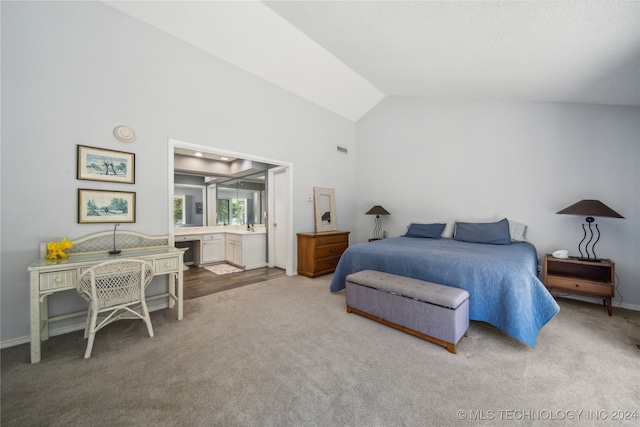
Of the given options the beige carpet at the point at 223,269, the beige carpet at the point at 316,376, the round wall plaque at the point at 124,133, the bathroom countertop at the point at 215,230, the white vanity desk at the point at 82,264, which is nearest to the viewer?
the beige carpet at the point at 316,376

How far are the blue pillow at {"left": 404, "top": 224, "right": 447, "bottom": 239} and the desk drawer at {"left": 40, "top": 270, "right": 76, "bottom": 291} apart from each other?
4468mm

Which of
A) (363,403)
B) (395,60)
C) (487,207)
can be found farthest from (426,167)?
(363,403)

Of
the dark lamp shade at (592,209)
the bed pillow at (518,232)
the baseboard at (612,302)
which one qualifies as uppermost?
the dark lamp shade at (592,209)

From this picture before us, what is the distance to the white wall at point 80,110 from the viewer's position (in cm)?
220

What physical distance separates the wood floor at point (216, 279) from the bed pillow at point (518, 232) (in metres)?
3.90

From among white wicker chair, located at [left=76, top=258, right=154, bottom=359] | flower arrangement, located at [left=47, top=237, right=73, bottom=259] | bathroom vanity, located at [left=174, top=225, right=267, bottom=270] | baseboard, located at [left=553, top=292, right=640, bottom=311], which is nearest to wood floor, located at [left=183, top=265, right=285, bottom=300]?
bathroom vanity, located at [left=174, top=225, right=267, bottom=270]

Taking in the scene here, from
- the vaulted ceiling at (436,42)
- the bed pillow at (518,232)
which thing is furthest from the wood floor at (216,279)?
the bed pillow at (518,232)

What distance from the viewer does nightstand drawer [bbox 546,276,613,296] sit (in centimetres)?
281

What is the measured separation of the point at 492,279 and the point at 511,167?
2.55 metres

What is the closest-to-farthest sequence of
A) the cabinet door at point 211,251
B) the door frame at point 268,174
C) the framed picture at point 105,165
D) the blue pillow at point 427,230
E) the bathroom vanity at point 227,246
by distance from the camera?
the framed picture at point 105,165
the door frame at point 268,174
the blue pillow at point 427,230
the bathroom vanity at point 227,246
the cabinet door at point 211,251

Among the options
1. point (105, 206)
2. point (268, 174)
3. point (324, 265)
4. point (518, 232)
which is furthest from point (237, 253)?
point (518, 232)

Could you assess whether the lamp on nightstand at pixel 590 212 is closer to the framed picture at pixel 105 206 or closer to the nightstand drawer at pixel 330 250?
the nightstand drawer at pixel 330 250

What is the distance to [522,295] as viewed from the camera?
2.13 m

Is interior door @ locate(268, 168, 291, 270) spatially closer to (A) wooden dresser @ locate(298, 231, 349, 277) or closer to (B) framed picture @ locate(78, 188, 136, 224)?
(A) wooden dresser @ locate(298, 231, 349, 277)
